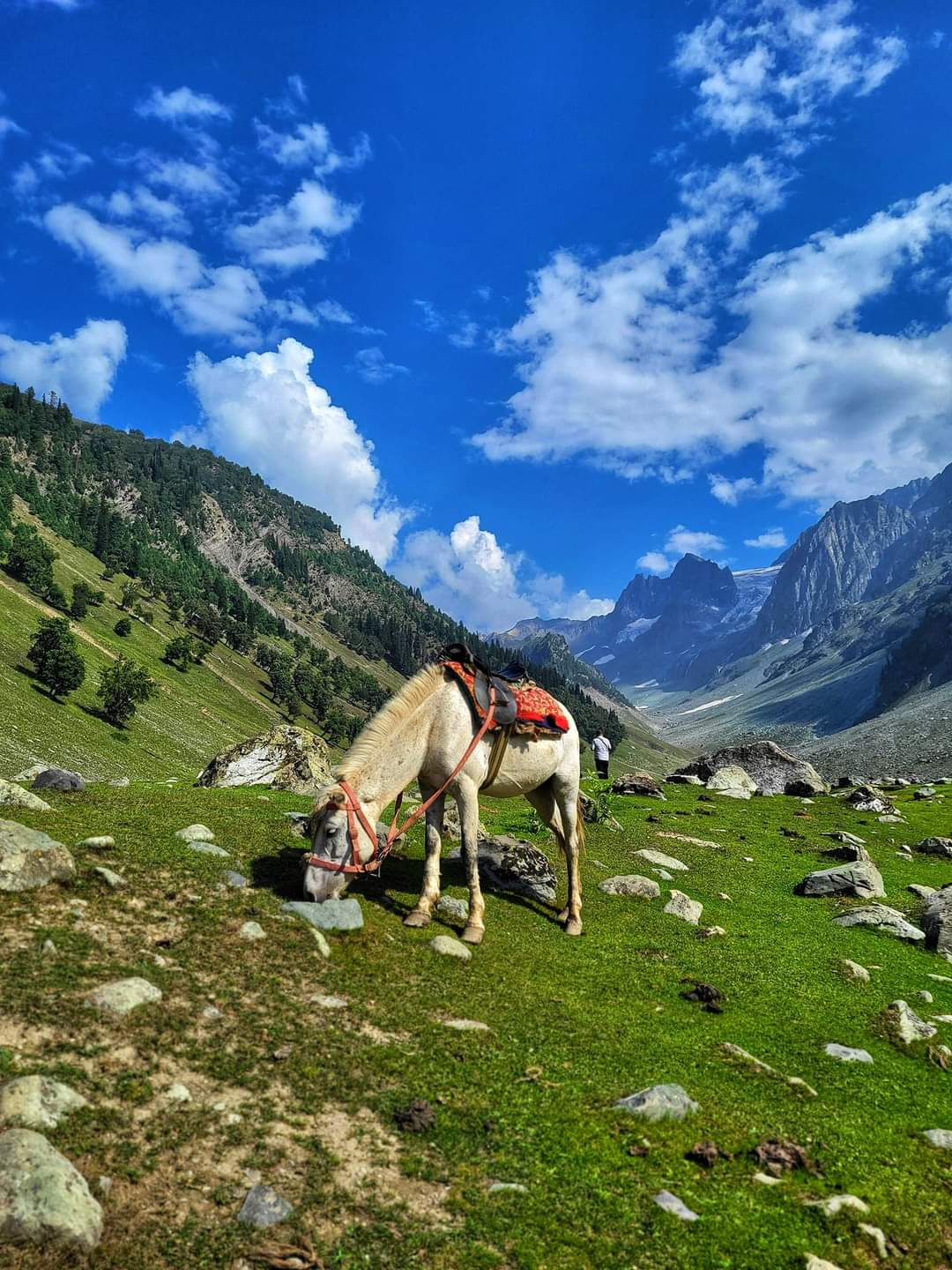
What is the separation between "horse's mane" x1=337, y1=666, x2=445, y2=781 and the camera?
34.7 ft

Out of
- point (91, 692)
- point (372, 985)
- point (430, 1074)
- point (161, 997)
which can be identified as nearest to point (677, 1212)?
point (430, 1074)

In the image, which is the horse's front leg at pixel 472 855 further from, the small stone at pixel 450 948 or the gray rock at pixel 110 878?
the gray rock at pixel 110 878

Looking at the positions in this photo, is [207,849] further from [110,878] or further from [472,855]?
[472,855]

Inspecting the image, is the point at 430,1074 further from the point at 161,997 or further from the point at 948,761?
the point at 948,761

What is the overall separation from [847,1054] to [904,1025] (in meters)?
1.68

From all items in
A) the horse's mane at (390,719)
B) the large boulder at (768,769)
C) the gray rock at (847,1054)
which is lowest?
→ the gray rock at (847,1054)

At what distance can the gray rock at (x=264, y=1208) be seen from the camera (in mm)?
4461

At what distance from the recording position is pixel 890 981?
1184 centimetres

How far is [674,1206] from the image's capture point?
5289mm

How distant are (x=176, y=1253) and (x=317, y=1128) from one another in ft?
5.29

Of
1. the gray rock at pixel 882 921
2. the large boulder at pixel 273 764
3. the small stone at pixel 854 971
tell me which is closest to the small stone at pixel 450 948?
the small stone at pixel 854 971

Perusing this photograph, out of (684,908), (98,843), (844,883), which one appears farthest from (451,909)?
(844,883)

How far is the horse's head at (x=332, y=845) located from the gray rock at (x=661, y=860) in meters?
12.1

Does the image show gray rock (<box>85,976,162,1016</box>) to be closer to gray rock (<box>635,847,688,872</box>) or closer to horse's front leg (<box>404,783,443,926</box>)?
horse's front leg (<box>404,783,443,926</box>)
